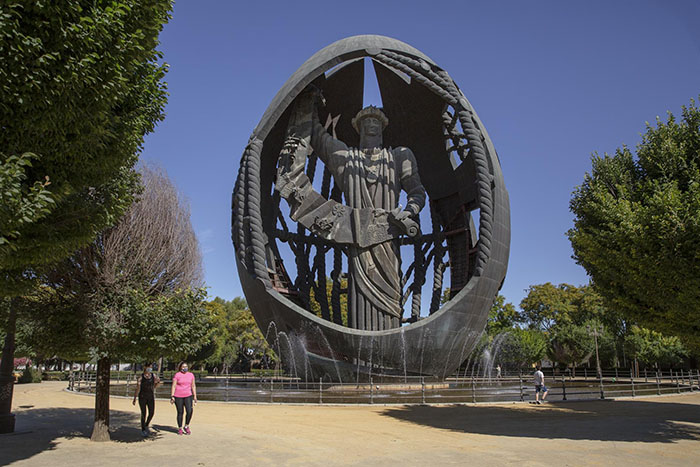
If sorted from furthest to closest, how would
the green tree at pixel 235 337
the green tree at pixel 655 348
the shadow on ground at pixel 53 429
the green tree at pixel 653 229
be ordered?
the green tree at pixel 235 337 < the green tree at pixel 655 348 < the green tree at pixel 653 229 < the shadow on ground at pixel 53 429

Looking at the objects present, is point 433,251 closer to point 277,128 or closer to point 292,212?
point 292,212

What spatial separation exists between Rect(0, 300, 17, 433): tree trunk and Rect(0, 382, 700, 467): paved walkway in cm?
37

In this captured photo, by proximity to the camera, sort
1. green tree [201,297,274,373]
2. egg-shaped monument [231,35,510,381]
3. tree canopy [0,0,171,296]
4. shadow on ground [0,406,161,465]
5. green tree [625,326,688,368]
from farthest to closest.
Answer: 1. green tree [201,297,274,373]
2. green tree [625,326,688,368]
3. egg-shaped monument [231,35,510,381]
4. shadow on ground [0,406,161,465]
5. tree canopy [0,0,171,296]

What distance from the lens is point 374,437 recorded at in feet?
29.0

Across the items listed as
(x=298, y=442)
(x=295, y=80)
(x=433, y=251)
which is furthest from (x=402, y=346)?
(x=295, y=80)

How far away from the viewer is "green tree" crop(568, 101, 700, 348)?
26.8ft

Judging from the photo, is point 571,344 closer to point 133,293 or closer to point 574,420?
point 574,420

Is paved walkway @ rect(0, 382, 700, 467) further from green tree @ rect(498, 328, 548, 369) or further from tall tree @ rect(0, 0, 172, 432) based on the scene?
green tree @ rect(498, 328, 548, 369)

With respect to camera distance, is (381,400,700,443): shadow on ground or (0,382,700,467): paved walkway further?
(381,400,700,443): shadow on ground

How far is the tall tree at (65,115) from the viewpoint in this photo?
4816 millimetres

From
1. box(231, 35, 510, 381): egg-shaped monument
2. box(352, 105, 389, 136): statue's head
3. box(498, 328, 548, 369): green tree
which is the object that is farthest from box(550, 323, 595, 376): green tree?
box(352, 105, 389, 136): statue's head

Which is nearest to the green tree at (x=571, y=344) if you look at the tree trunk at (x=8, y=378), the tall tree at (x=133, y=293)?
the tall tree at (x=133, y=293)

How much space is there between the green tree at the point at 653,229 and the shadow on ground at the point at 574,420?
6.55 ft

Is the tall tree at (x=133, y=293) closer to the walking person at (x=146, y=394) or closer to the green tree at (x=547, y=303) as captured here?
the walking person at (x=146, y=394)
